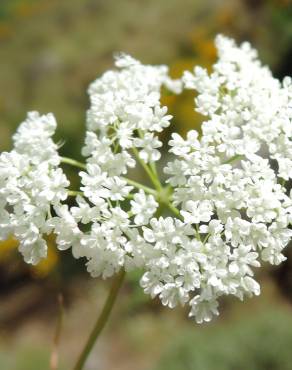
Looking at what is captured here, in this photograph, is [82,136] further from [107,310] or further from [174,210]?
[174,210]

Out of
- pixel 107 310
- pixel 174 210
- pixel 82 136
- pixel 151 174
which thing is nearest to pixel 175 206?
pixel 174 210

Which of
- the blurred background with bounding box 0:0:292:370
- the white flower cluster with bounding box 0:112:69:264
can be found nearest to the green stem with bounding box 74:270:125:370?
the white flower cluster with bounding box 0:112:69:264

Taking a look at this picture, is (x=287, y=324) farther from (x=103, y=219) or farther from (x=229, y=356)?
(x=103, y=219)

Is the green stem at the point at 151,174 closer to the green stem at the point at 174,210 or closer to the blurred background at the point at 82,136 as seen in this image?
the green stem at the point at 174,210

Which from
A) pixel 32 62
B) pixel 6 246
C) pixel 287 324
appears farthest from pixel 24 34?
pixel 287 324

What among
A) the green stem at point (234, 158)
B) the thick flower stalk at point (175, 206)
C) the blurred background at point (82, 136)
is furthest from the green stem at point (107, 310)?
the blurred background at point (82, 136)

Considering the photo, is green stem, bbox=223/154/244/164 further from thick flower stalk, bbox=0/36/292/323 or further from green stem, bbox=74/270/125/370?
green stem, bbox=74/270/125/370
